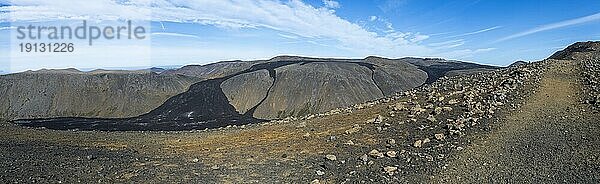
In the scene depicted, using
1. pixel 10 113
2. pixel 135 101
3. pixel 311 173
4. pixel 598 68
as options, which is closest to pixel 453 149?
pixel 311 173

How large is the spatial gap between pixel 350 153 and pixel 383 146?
133 centimetres

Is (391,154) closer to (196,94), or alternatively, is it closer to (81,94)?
(196,94)

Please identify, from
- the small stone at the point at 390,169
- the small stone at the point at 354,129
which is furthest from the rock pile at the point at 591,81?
the small stone at the point at 354,129

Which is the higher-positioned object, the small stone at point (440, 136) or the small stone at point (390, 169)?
the small stone at point (440, 136)

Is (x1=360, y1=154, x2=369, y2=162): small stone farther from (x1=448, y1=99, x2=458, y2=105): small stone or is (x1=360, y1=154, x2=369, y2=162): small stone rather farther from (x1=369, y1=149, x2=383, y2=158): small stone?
(x1=448, y1=99, x2=458, y2=105): small stone

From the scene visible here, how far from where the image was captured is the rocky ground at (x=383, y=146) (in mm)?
13574

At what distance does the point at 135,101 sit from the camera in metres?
88.0

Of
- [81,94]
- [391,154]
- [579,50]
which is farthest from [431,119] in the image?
[81,94]

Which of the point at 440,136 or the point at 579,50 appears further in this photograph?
the point at 579,50

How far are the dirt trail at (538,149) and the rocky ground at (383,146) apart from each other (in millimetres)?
29

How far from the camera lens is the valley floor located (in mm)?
13414

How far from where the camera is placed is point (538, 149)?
46.7 ft

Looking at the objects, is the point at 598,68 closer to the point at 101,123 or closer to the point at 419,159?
the point at 419,159

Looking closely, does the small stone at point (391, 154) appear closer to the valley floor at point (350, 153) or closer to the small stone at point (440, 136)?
the valley floor at point (350, 153)
